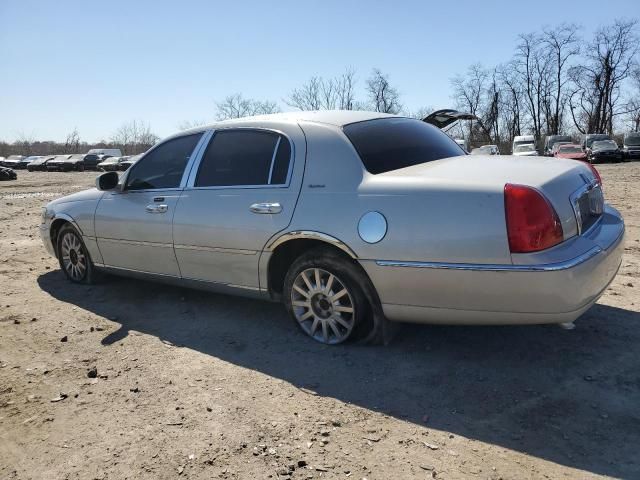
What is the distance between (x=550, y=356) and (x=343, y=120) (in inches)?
84.2

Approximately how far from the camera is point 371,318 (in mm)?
3500

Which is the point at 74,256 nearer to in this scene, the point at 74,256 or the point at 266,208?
the point at 74,256

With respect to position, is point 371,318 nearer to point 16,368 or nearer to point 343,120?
point 343,120

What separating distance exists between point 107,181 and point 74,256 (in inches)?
43.7

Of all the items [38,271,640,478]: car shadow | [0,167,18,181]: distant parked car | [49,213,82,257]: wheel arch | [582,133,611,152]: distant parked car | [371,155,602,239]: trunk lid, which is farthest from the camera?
[582,133,611,152]: distant parked car

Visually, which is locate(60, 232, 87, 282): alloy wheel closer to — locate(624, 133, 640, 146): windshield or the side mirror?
the side mirror

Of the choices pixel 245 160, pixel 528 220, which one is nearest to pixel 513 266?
pixel 528 220

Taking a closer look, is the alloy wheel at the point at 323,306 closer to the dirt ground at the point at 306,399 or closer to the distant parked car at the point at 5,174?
the dirt ground at the point at 306,399

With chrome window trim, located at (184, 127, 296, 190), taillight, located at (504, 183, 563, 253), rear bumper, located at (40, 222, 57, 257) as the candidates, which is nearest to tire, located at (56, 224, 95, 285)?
rear bumper, located at (40, 222, 57, 257)

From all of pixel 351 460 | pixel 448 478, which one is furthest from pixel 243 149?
pixel 448 478

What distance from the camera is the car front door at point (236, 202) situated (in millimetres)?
3662

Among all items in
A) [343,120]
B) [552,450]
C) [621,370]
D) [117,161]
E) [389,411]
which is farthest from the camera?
Result: [117,161]

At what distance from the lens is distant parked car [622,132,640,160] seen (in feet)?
111

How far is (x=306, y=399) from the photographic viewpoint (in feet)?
9.74
